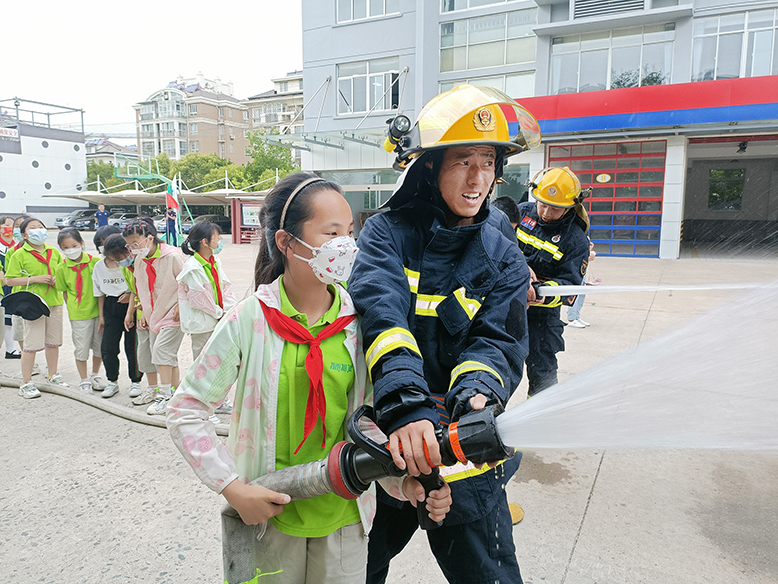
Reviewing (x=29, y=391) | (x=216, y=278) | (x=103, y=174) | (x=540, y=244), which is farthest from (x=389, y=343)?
(x=103, y=174)

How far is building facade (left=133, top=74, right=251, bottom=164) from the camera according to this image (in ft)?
264

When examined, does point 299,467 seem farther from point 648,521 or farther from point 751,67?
point 751,67

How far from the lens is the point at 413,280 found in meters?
1.54

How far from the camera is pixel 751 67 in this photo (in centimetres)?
1512

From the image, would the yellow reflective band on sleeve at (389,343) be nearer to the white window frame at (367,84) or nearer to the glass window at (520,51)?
the glass window at (520,51)

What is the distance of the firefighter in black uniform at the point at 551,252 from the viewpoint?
3416mm

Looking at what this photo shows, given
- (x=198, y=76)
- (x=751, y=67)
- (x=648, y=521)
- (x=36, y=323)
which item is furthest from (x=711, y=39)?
(x=198, y=76)

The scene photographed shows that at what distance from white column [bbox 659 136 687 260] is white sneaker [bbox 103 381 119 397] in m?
15.7

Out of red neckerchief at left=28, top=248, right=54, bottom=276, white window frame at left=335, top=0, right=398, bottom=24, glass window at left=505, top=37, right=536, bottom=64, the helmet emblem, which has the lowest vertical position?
red neckerchief at left=28, top=248, right=54, bottom=276

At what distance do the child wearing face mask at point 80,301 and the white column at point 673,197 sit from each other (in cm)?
1574

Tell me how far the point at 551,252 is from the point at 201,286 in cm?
276

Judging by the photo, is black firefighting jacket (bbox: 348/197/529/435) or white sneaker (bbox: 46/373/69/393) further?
white sneaker (bbox: 46/373/69/393)

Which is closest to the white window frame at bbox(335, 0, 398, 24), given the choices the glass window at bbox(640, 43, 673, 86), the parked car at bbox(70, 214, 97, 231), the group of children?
the glass window at bbox(640, 43, 673, 86)

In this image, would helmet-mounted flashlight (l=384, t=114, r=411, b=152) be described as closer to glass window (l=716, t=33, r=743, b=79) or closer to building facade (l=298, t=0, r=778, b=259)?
building facade (l=298, t=0, r=778, b=259)
